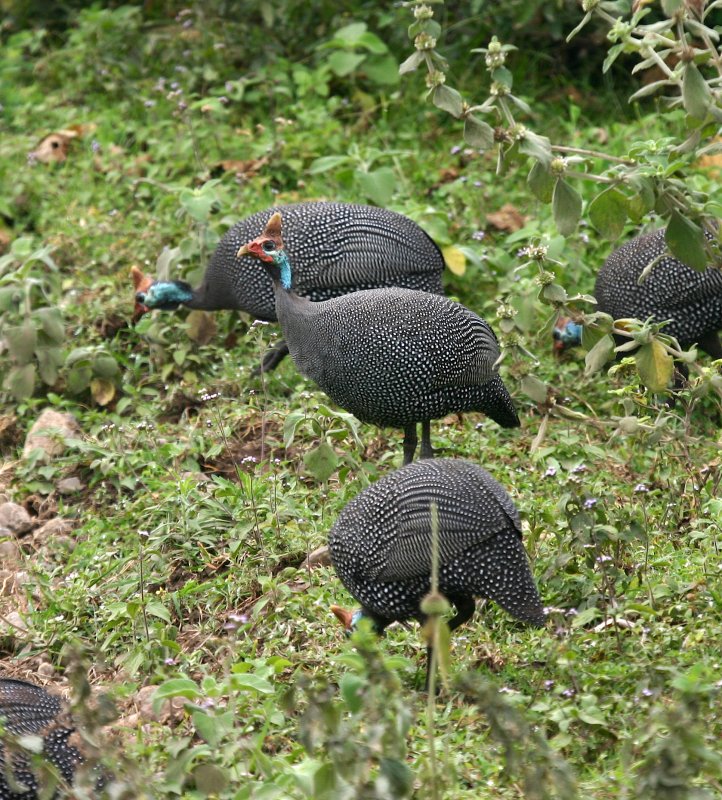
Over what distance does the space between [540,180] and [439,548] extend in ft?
3.87

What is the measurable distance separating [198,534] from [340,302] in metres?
1.01

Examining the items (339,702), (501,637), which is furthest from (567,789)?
(501,637)

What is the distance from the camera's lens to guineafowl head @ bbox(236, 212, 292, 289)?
16.5ft

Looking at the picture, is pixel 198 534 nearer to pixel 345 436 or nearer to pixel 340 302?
pixel 345 436

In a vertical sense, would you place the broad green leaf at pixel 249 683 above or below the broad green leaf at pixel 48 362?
above

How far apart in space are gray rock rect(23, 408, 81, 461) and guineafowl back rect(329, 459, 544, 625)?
2046 mm

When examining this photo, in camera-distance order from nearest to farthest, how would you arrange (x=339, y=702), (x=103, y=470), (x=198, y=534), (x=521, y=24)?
(x=339, y=702) → (x=198, y=534) → (x=103, y=470) → (x=521, y=24)

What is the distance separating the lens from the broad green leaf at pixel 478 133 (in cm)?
409

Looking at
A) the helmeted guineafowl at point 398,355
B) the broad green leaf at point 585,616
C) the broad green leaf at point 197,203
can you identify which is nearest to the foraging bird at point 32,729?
the broad green leaf at point 585,616

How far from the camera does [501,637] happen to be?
4059mm

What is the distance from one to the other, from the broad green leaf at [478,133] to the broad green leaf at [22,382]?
8.41ft

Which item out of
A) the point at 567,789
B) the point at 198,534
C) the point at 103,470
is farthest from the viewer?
the point at 103,470

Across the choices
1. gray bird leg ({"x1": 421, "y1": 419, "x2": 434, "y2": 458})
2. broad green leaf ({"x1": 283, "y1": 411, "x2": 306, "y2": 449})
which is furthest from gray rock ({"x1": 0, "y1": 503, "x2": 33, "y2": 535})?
gray bird leg ({"x1": 421, "y1": 419, "x2": 434, "y2": 458})

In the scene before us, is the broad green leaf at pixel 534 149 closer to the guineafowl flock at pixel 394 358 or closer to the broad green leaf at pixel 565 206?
the broad green leaf at pixel 565 206
